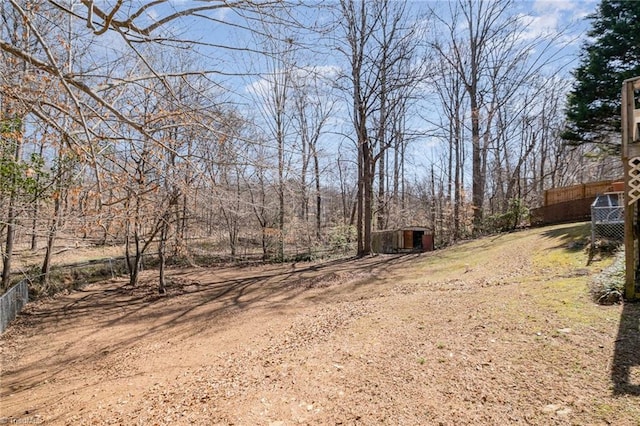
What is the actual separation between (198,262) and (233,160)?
15.2m

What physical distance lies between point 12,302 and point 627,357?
41.0 feet

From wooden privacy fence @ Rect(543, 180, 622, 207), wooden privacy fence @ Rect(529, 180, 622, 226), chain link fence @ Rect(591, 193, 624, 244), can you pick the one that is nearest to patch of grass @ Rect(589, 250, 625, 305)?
chain link fence @ Rect(591, 193, 624, 244)

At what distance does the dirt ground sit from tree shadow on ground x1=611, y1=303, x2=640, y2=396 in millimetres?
15

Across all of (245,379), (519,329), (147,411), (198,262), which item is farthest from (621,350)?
(198,262)

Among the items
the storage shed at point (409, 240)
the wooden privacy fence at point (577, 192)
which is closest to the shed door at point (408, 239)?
the storage shed at point (409, 240)

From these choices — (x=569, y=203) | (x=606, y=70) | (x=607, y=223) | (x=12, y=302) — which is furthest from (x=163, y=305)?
(x=606, y=70)

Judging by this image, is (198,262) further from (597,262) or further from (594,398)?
(594,398)

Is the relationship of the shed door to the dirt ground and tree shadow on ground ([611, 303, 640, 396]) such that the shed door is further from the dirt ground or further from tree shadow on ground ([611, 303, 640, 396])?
tree shadow on ground ([611, 303, 640, 396])

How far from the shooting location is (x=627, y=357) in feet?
10.1

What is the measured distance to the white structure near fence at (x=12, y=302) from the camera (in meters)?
8.23

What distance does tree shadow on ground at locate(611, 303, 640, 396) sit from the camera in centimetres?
269

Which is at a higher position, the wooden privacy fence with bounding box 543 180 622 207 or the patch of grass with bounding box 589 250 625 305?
the wooden privacy fence with bounding box 543 180 622 207

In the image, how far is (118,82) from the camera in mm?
3451

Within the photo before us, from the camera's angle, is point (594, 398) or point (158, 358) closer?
point (594, 398)
